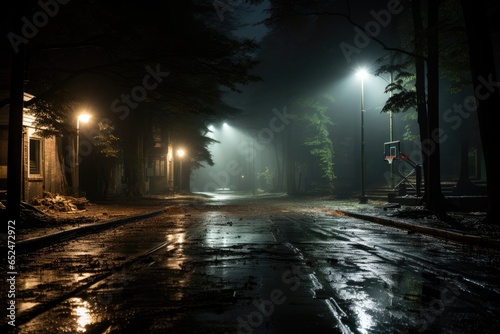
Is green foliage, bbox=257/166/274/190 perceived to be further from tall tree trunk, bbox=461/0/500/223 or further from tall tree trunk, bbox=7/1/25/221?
tall tree trunk, bbox=7/1/25/221

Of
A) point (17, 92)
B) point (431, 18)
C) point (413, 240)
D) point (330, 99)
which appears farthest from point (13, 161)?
point (330, 99)

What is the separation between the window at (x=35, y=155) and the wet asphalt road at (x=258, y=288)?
13.3 metres

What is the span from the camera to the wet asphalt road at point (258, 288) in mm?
4938

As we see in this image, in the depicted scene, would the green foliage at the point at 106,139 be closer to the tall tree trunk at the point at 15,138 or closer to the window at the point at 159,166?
the tall tree trunk at the point at 15,138

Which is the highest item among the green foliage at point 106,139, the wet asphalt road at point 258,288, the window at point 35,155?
the green foliage at point 106,139

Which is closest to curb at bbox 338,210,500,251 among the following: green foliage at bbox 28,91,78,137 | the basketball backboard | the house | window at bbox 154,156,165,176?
the basketball backboard

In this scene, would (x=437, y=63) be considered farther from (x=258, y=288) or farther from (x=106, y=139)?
(x=106, y=139)

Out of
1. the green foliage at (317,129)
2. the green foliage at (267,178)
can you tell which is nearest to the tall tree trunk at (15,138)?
the green foliage at (317,129)

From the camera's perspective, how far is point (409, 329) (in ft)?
15.5

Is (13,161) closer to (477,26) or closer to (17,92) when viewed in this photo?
(17,92)

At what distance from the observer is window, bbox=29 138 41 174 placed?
23.8 metres

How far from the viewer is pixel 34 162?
2395 centimetres

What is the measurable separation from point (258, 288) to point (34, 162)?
2027cm

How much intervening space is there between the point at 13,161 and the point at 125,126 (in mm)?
25575
